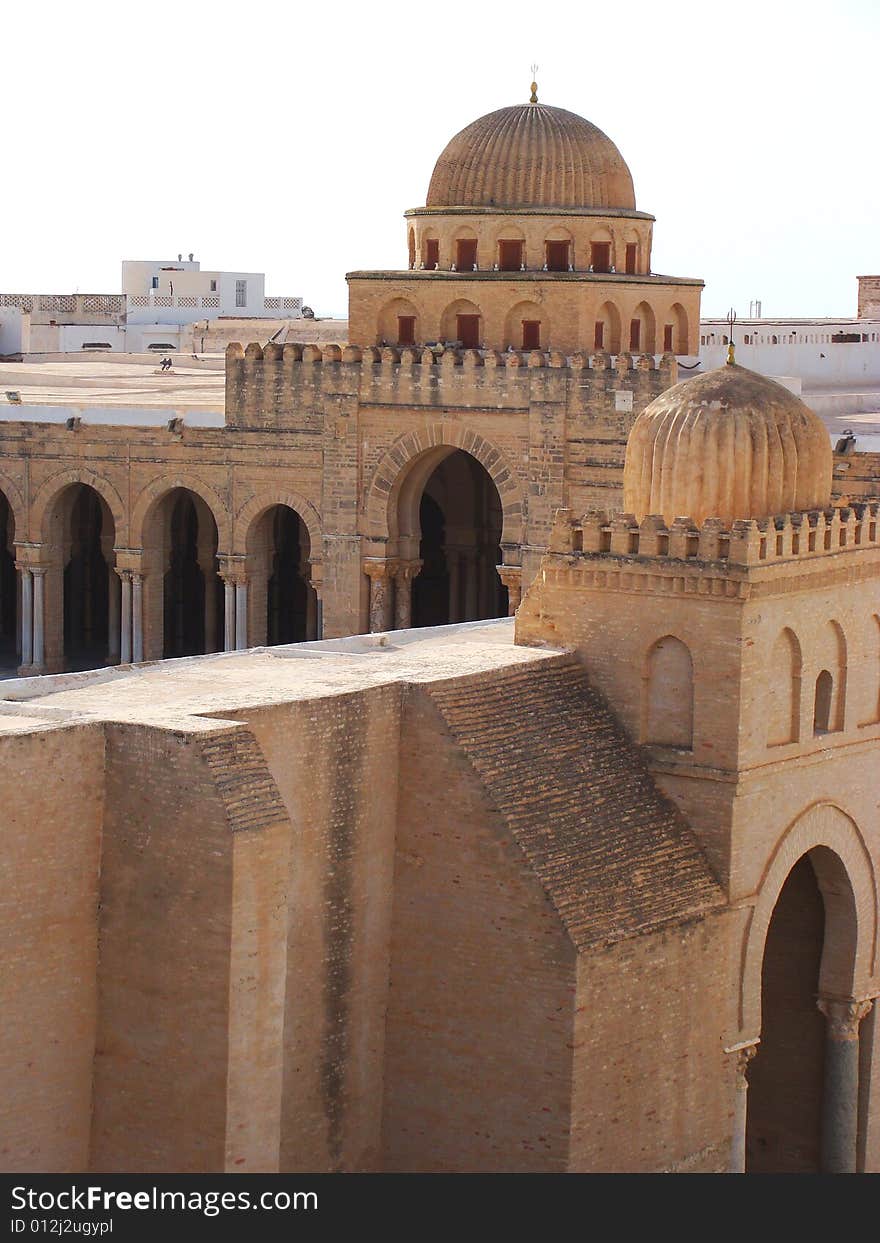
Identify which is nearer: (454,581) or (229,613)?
(229,613)

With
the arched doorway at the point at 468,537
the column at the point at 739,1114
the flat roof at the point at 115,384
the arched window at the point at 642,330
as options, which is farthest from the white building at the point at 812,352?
the column at the point at 739,1114

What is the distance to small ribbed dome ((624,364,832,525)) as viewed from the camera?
23.7 m

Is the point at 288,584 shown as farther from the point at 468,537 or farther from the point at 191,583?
the point at 468,537

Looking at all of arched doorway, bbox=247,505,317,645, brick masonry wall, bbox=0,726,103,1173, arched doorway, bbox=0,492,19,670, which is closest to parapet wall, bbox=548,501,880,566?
brick masonry wall, bbox=0,726,103,1173

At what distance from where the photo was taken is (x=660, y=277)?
37531 millimetres

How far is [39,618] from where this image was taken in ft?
129

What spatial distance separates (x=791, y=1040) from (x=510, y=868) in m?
5.26

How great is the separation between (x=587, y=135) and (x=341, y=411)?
537 cm

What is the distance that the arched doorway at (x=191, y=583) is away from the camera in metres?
40.1

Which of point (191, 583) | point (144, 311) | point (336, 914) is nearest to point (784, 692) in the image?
point (336, 914)

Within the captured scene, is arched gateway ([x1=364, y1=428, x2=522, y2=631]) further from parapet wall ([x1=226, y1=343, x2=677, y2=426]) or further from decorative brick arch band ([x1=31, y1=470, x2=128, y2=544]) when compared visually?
decorative brick arch band ([x1=31, y1=470, x2=128, y2=544])

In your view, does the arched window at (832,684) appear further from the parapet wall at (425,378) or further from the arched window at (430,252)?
the arched window at (430,252)

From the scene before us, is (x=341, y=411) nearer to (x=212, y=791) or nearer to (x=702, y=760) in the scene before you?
(x=702, y=760)

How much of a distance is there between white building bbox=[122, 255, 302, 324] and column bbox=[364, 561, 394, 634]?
37157mm
